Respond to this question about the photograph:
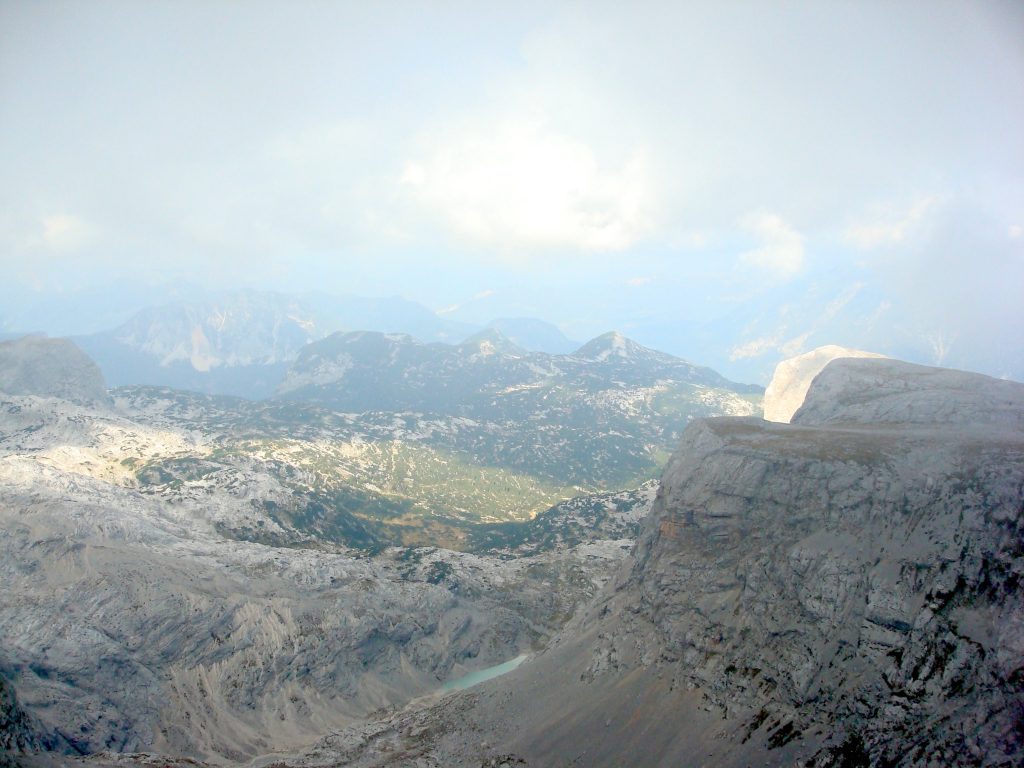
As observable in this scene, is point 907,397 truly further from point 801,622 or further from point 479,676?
point 479,676

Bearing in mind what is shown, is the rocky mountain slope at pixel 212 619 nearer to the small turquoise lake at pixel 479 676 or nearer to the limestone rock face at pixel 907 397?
the small turquoise lake at pixel 479 676

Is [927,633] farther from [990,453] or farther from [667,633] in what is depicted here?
[667,633]

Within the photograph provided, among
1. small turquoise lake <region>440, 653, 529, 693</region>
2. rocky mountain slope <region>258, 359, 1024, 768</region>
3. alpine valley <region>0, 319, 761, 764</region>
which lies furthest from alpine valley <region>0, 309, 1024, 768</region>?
small turquoise lake <region>440, 653, 529, 693</region>

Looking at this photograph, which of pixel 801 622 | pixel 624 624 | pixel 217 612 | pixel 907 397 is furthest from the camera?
pixel 217 612

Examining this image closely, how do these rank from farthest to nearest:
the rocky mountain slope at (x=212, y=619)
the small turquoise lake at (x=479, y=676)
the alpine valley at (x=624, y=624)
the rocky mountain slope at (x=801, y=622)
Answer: the small turquoise lake at (x=479, y=676) < the rocky mountain slope at (x=212, y=619) < the alpine valley at (x=624, y=624) < the rocky mountain slope at (x=801, y=622)

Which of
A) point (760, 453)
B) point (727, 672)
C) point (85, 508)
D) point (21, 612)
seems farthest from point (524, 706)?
point (85, 508)

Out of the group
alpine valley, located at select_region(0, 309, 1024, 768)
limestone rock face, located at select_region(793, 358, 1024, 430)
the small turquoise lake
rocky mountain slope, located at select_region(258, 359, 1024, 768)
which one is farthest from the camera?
the small turquoise lake

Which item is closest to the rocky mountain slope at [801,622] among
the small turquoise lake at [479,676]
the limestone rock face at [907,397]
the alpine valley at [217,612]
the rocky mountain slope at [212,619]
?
the limestone rock face at [907,397]

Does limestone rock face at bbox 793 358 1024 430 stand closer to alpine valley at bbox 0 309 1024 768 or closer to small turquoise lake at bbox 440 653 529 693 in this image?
alpine valley at bbox 0 309 1024 768

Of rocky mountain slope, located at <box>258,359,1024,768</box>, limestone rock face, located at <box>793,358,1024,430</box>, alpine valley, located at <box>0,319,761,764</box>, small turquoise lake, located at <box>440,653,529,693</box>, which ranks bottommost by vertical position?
small turquoise lake, located at <box>440,653,529,693</box>

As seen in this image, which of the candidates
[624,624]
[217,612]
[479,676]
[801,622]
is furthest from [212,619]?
[801,622]
